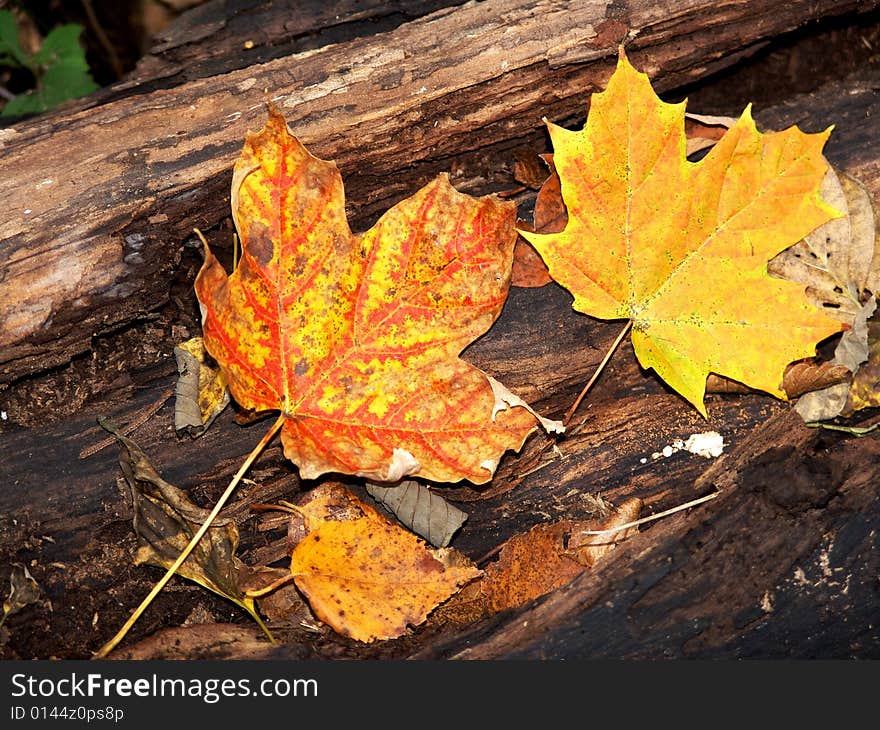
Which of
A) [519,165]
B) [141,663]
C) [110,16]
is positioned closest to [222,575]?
[141,663]

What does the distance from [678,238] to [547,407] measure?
0.60 meters

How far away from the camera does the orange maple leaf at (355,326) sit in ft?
7.18

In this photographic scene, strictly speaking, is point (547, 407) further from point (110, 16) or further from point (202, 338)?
point (110, 16)

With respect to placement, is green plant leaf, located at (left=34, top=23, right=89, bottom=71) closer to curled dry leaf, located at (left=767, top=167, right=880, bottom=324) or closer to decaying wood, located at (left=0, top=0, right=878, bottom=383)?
decaying wood, located at (left=0, top=0, right=878, bottom=383)

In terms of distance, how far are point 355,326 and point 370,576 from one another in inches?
Answer: 26.5

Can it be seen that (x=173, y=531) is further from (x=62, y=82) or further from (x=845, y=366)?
(x=62, y=82)

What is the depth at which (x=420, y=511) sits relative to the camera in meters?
2.38

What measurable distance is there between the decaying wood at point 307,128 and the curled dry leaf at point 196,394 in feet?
0.67

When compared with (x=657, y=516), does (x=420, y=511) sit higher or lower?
higher

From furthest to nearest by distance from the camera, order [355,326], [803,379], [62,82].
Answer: [62,82]
[803,379]
[355,326]

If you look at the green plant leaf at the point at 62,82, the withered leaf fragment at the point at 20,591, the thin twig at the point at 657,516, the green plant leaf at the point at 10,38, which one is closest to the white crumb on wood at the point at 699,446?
the thin twig at the point at 657,516

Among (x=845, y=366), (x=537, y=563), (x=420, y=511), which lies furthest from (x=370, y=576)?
(x=845, y=366)

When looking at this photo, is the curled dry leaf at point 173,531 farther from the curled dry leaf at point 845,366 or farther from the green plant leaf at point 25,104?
the green plant leaf at point 25,104

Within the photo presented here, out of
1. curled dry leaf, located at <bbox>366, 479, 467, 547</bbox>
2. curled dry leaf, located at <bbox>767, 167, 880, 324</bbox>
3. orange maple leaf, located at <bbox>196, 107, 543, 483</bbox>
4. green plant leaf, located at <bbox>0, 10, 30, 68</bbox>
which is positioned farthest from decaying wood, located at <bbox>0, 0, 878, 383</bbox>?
green plant leaf, located at <bbox>0, 10, 30, 68</bbox>
